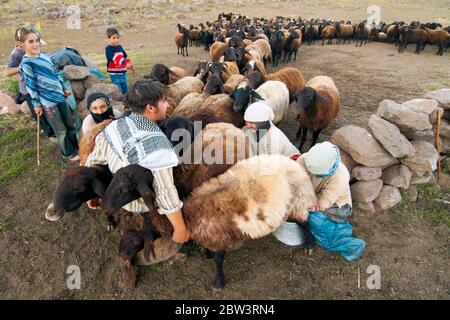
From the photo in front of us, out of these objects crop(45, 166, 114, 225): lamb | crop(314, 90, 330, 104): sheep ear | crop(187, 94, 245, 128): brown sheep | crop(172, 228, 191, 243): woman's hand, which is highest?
crop(314, 90, 330, 104): sheep ear

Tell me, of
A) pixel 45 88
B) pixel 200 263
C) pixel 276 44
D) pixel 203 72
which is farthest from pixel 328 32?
pixel 200 263

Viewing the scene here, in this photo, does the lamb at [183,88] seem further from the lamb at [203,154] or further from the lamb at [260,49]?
the lamb at [260,49]

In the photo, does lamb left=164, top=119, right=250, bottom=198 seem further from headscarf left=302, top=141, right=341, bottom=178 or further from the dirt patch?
the dirt patch

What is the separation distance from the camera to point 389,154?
4.43m

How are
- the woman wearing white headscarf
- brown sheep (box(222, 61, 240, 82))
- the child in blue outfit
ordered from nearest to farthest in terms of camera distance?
the woman wearing white headscarf, the child in blue outfit, brown sheep (box(222, 61, 240, 82))

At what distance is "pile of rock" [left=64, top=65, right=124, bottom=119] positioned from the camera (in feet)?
21.3

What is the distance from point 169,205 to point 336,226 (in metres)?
2.22

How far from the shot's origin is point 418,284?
3.29 meters

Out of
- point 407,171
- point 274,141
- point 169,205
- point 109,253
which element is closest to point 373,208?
point 407,171

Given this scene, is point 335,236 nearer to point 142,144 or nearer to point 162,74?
point 142,144

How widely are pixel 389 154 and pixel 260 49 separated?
8.37 metres

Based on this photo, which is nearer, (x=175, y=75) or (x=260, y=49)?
(x=175, y=75)

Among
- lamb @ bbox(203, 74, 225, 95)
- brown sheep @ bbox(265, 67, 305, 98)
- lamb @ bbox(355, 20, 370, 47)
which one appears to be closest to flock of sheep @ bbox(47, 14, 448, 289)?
lamb @ bbox(203, 74, 225, 95)

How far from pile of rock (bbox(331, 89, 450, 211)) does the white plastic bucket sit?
139 cm
